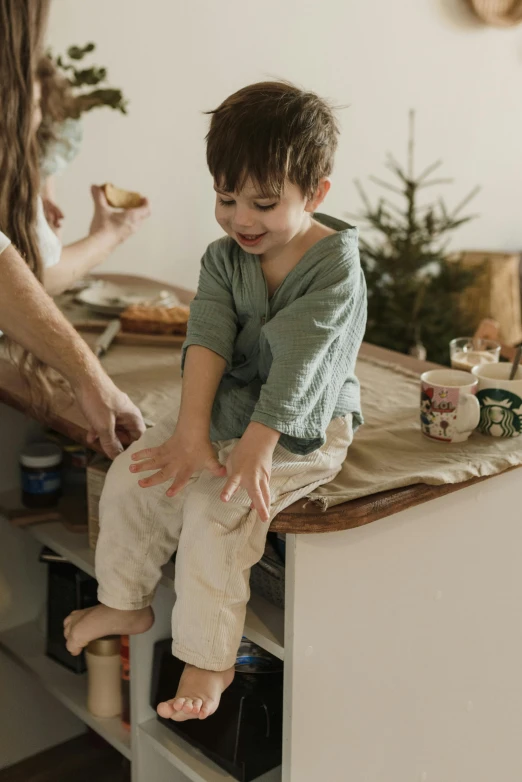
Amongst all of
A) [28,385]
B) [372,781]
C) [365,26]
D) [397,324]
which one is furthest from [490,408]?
[365,26]

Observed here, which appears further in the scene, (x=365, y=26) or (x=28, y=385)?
(x=365, y=26)

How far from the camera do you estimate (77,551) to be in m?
1.61

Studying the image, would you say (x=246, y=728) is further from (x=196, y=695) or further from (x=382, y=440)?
(x=382, y=440)

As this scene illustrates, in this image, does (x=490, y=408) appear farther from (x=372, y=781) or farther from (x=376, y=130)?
(x=376, y=130)

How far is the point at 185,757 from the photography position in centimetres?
141

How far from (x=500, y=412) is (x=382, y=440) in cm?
18

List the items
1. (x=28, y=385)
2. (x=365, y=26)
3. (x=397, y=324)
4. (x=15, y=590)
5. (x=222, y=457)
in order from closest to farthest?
(x=222, y=457) < (x=28, y=385) < (x=15, y=590) < (x=397, y=324) < (x=365, y=26)

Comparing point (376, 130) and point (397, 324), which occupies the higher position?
point (376, 130)

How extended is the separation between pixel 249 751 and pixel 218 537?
0.41 metres

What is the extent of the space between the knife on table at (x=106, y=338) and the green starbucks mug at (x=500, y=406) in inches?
29.6

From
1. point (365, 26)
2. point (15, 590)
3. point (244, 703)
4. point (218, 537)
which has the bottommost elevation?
point (15, 590)

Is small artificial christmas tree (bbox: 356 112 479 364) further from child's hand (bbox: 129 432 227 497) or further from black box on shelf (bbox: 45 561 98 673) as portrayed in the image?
child's hand (bbox: 129 432 227 497)

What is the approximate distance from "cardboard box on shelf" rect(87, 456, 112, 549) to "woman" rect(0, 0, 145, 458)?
0.48 feet

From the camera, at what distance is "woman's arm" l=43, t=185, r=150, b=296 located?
2.05 metres
